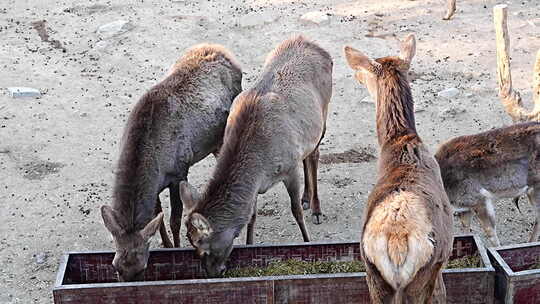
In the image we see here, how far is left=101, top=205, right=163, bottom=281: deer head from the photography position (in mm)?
6508

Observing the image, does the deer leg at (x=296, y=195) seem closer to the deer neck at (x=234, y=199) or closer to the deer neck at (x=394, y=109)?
the deer neck at (x=234, y=199)

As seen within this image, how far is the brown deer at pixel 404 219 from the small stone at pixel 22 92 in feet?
22.0

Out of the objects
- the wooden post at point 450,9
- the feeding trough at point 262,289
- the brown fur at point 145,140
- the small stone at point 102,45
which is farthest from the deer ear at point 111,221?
the wooden post at point 450,9

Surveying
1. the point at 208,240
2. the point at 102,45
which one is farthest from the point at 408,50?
the point at 102,45

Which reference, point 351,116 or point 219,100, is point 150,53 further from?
point 219,100

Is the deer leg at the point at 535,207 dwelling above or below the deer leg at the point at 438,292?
below

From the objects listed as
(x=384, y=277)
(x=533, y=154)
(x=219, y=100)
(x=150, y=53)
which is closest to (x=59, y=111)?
(x=150, y=53)

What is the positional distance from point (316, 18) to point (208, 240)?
7631 millimetres

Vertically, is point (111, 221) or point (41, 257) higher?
point (111, 221)

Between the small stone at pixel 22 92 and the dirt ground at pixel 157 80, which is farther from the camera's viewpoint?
the small stone at pixel 22 92

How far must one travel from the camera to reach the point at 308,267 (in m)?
6.87

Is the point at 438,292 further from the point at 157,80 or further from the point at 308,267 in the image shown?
the point at 157,80

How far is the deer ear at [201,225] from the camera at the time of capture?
20.9 ft

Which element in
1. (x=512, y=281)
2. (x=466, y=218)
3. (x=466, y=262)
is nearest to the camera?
(x=512, y=281)
